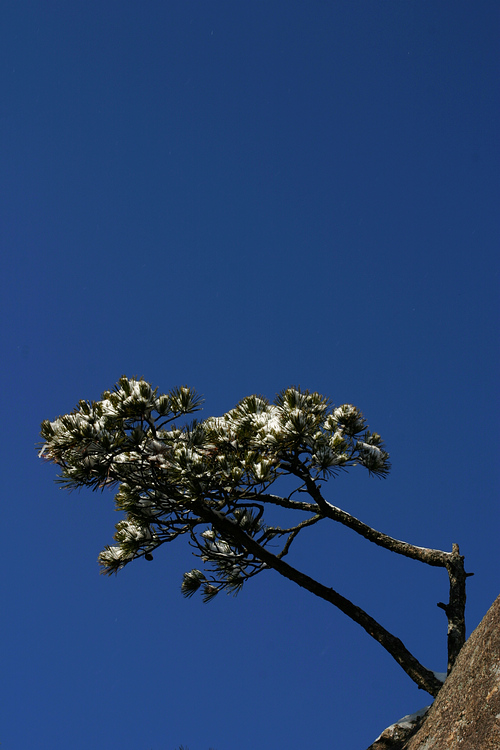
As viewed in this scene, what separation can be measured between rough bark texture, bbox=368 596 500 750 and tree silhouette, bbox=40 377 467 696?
46.5 inches

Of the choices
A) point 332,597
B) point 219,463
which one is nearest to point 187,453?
point 219,463

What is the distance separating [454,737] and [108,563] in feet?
12.2

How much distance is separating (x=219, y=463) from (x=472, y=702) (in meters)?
2.85

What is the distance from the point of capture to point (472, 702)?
4.60 metres

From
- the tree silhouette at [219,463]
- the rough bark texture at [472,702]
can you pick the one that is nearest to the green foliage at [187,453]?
the tree silhouette at [219,463]

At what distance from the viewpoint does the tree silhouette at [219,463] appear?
579 cm

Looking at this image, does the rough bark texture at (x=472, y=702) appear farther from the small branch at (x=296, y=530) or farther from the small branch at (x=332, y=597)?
the small branch at (x=296, y=530)

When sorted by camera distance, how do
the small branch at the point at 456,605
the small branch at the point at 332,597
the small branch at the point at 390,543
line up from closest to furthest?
the small branch at the point at 332,597 < the small branch at the point at 456,605 < the small branch at the point at 390,543

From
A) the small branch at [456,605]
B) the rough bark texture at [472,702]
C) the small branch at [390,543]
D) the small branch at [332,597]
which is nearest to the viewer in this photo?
the rough bark texture at [472,702]

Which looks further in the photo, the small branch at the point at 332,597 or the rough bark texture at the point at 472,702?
the small branch at the point at 332,597

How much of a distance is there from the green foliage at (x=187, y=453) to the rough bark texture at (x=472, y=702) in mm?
2001

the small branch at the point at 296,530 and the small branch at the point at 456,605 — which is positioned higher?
the small branch at the point at 296,530

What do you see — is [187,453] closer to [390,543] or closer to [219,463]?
[219,463]

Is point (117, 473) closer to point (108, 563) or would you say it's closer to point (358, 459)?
point (108, 563)
